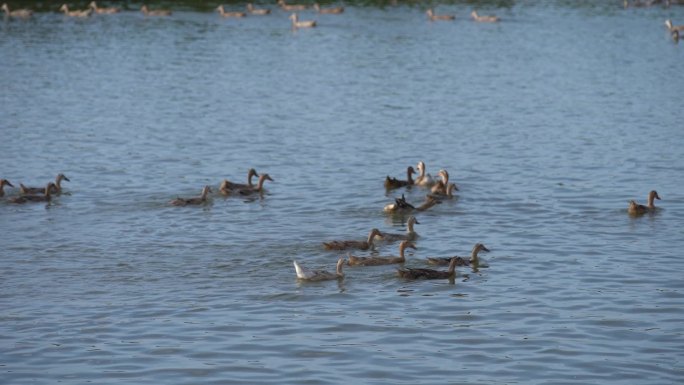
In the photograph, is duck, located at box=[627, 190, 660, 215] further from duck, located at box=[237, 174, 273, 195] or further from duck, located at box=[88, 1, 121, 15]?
duck, located at box=[88, 1, 121, 15]

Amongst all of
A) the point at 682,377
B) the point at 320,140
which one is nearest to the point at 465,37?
the point at 320,140

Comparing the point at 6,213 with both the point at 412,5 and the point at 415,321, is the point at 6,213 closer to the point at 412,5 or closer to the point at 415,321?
the point at 415,321

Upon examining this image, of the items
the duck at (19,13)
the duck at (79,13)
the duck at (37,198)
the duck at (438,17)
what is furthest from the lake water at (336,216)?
the duck at (19,13)

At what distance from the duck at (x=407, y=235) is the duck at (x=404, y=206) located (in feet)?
3.90

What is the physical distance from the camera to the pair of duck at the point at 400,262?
21766 millimetres

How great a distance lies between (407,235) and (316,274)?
14.5ft

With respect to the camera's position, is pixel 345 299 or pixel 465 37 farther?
pixel 465 37

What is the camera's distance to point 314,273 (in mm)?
21719

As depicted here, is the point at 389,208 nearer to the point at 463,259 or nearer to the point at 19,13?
the point at 463,259

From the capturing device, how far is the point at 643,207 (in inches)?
1081

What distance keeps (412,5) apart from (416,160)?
44.7 m

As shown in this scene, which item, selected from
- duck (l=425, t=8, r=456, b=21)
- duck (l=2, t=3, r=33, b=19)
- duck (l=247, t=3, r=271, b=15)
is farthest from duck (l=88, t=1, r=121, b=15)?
duck (l=425, t=8, r=456, b=21)

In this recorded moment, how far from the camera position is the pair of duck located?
71.4 ft

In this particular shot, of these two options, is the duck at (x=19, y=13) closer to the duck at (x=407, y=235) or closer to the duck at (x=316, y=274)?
the duck at (x=407, y=235)
